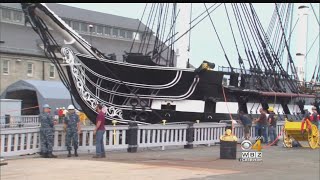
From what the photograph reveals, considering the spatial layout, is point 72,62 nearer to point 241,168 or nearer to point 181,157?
point 181,157

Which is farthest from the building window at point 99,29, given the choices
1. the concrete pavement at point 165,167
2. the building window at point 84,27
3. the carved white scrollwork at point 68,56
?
the concrete pavement at point 165,167

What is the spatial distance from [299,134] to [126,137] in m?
6.17

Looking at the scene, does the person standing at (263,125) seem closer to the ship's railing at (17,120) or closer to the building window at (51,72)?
the ship's railing at (17,120)

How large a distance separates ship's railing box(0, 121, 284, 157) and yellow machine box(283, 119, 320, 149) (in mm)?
2689

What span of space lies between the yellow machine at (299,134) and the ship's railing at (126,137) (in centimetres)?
269

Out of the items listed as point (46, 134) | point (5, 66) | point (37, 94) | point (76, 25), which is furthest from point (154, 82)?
point (76, 25)

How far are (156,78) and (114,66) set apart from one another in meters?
2.11

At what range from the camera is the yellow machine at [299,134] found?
18.1 meters

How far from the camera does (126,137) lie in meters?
17.0

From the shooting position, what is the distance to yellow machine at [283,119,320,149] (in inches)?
712

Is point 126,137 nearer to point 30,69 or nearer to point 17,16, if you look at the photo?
point 30,69

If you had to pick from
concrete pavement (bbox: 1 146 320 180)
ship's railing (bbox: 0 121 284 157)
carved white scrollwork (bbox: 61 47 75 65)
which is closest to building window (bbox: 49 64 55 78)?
carved white scrollwork (bbox: 61 47 75 65)

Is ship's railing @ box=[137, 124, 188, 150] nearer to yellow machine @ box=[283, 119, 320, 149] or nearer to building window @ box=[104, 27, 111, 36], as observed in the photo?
yellow machine @ box=[283, 119, 320, 149]

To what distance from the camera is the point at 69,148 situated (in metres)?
14.6
